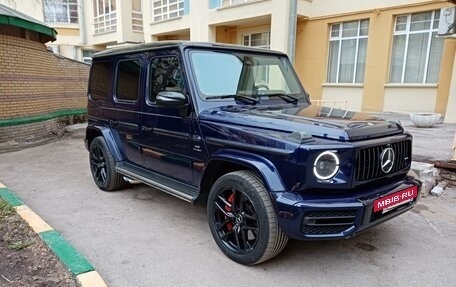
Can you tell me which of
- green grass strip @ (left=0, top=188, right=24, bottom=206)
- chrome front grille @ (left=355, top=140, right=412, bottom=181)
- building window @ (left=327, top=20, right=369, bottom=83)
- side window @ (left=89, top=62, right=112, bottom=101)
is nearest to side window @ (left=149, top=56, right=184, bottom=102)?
side window @ (left=89, top=62, right=112, bottom=101)

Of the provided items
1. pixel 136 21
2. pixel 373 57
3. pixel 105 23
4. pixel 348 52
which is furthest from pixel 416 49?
pixel 105 23

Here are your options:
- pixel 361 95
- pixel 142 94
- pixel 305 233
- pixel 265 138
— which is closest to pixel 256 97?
pixel 265 138

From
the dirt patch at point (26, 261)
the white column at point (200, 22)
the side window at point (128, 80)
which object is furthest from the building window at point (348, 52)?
the dirt patch at point (26, 261)

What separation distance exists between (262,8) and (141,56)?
10961mm

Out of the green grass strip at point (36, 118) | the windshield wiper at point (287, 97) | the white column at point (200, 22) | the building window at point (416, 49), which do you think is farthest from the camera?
the white column at point (200, 22)

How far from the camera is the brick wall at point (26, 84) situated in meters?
8.32

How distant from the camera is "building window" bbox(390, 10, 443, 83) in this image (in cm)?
1152

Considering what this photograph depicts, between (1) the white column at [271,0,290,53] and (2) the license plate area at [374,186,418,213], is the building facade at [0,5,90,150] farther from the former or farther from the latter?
(2) the license plate area at [374,186,418,213]

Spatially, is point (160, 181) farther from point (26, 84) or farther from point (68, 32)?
point (68, 32)

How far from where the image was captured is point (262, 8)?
13.9 meters

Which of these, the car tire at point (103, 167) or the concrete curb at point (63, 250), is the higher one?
the car tire at point (103, 167)

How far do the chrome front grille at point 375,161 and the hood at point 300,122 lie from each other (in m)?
0.11

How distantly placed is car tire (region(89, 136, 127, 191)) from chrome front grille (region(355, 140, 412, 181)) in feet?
10.7

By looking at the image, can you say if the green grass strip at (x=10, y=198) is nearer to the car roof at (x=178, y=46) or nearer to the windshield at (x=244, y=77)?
the car roof at (x=178, y=46)
